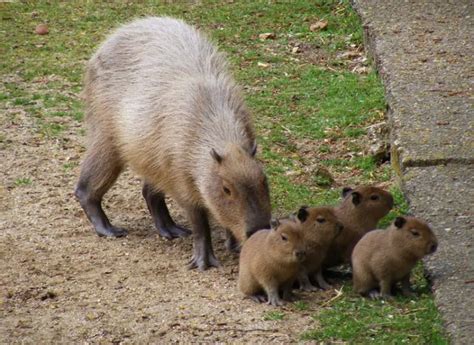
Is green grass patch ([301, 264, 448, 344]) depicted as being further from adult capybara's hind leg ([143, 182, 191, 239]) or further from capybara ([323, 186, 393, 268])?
adult capybara's hind leg ([143, 182, 191, 239])

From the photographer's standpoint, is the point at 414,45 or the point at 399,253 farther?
the point at 414,45

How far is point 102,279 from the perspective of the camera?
6277 millimetres

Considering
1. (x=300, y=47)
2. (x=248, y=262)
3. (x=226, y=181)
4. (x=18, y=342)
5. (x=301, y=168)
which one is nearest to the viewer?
(x=18, y=342)

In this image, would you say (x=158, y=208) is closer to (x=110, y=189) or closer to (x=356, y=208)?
(x=110, y=189)

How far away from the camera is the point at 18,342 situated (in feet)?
17.9

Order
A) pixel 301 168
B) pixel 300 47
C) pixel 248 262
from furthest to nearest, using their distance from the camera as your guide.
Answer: pixel 300 47 < pixel 301 168 < pixel 248 262

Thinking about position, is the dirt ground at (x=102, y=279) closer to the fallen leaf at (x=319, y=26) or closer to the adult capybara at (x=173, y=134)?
the adult capybara at (x=173, y=134)

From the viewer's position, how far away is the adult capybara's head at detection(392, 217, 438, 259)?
5500 millimetres

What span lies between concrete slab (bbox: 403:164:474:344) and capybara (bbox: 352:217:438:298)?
142 mm

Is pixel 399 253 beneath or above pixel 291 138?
above

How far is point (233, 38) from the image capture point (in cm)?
1057

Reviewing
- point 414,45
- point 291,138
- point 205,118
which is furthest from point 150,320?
point 414,45

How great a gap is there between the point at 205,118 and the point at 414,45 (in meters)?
2.51

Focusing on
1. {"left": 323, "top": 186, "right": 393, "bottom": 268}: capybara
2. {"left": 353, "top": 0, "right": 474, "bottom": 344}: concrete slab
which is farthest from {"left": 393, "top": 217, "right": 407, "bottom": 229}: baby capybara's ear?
{"left": 323, "top": 186, "right": 393, "bottom": 268}: capybara
